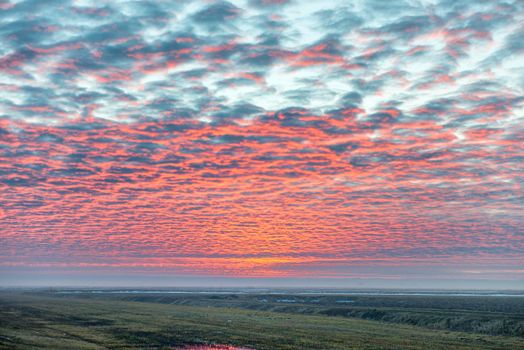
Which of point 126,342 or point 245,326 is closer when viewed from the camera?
point 126,342

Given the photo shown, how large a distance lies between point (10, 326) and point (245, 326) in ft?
117

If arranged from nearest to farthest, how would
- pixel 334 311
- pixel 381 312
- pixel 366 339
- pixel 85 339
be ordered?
pixel 85 339 → pixel 366 339 → pixel 381 312 → pixel 334 311

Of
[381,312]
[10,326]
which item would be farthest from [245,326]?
[381,312]

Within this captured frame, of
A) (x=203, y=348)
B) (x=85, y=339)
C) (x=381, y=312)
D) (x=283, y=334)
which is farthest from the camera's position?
(x=381, y=312)

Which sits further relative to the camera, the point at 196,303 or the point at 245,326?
the point at 196,303

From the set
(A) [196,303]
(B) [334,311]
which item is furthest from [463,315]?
(A) [196,303]

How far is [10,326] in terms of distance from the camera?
68.8m

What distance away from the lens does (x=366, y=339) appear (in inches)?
2697

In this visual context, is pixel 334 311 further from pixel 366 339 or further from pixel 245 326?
pixel 366 339

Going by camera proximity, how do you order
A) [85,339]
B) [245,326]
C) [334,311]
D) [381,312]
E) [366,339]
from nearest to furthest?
[85,339] → [366,339] → [245,326] → [381,312] → [334,311]

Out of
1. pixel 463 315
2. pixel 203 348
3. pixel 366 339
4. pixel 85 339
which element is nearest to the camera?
pixel 203 348

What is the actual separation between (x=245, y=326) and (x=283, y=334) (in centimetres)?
1318

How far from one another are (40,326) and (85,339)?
1729cm

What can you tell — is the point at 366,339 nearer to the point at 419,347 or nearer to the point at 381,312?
the point at 419,347
